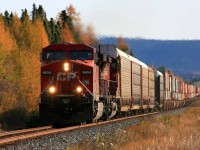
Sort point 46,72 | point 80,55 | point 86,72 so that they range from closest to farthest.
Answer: point 86,72 < point 46,72 < point 80,55

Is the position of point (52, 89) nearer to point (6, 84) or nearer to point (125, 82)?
point (125, 82)

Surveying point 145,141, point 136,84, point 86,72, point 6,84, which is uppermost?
point 86,72

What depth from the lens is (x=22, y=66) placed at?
142 ft

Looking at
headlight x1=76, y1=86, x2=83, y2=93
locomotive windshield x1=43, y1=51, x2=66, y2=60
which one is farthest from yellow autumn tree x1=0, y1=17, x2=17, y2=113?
headlight x1=76, y1=86, x2=83, y2=93

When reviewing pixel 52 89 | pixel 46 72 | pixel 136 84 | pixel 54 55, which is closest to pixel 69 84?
pixel 52 89

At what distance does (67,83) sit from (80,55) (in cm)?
158

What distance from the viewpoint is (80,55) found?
22.7 m

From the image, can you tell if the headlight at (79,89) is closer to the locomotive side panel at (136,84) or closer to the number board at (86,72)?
the number board at (86,72)

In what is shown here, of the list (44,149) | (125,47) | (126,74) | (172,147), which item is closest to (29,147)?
(44,149)

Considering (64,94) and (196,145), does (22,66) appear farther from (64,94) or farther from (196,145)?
(196,145)

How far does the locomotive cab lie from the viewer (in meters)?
21.8

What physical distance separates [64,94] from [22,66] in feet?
71.7

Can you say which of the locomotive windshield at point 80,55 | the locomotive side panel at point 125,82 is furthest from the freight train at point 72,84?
the locomotive side panel at point 125,82

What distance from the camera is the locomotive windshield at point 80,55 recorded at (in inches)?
888
